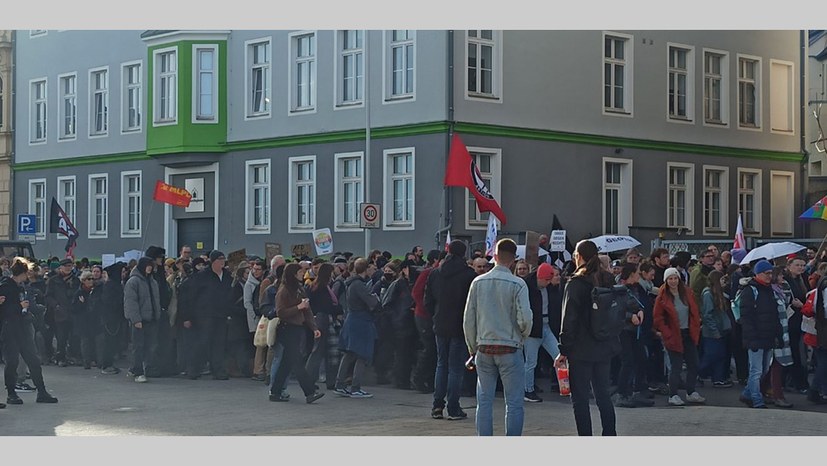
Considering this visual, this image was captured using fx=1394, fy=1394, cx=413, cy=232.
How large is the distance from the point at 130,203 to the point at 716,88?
17.7 metres

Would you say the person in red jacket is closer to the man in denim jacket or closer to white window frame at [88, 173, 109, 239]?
the man in denim jacket

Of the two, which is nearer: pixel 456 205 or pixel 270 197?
pixel 456 205

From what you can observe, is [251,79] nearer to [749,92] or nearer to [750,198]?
[749,92]

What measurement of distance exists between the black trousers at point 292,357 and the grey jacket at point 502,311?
5323mm

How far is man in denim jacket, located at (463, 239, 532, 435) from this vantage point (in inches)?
491

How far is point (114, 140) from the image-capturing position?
140 feet

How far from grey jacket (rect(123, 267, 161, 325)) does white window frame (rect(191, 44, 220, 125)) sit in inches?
710

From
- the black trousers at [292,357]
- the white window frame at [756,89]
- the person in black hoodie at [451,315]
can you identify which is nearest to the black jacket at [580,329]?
the person in black hoodie at [451,315]

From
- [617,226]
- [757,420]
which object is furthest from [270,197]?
[757,420]

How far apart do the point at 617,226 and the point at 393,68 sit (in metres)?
7.46

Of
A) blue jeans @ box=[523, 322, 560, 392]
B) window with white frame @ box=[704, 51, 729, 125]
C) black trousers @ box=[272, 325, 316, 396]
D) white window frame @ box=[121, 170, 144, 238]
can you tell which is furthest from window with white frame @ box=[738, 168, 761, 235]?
black trousers @ box=[272, 325, 316, 396]

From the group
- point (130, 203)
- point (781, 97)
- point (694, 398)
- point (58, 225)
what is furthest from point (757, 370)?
point (130, 203)

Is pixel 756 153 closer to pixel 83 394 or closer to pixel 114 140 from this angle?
pixel 114 140

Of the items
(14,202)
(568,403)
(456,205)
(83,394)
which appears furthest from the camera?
(14,202)
